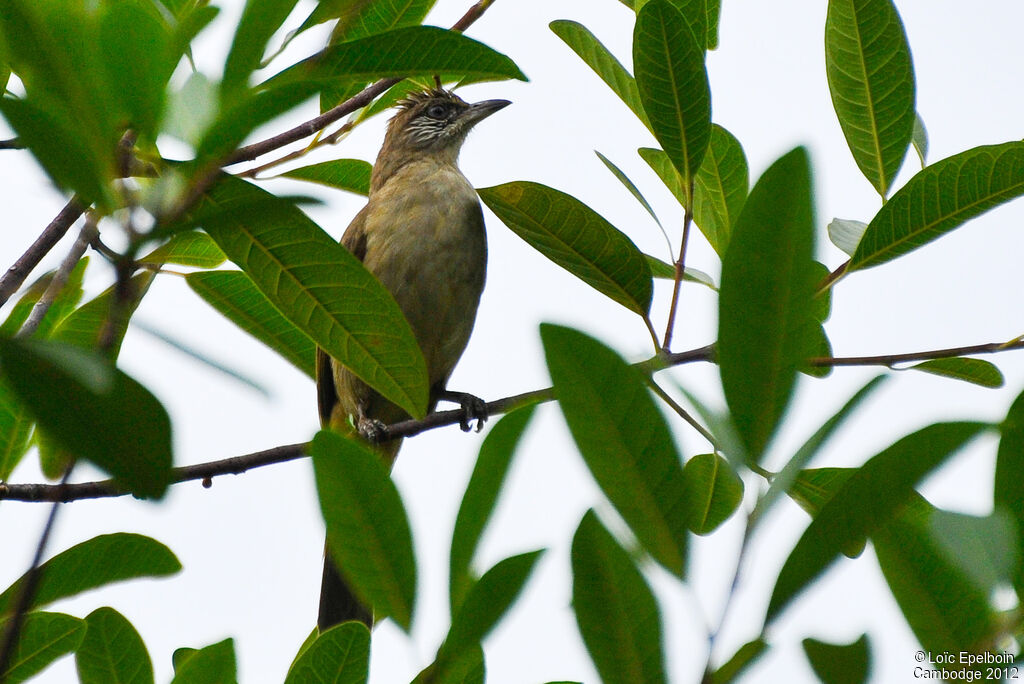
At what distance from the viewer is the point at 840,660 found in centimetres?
108

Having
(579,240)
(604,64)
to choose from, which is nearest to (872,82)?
(604,64)

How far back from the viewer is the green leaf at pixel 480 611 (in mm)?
1261

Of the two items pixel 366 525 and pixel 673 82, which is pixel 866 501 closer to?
pixel 366 525

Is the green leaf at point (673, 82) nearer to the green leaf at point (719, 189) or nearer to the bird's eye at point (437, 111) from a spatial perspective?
the green leaf at point (719, 189)

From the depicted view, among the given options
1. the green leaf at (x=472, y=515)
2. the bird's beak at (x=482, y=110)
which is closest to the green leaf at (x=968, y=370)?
the green leaf at (x=472, y=515)

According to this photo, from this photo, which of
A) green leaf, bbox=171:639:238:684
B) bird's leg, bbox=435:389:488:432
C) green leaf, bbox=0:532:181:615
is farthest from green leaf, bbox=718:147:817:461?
bird's leg, bbox=435:389:488:432

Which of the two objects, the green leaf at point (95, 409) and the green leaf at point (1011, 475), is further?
the green leaf at point (1011, 475)

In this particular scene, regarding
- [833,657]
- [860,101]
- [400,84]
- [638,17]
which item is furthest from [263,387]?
[400,84]

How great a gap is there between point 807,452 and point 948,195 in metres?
1.52

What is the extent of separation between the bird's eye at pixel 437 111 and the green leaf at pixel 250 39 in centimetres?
563

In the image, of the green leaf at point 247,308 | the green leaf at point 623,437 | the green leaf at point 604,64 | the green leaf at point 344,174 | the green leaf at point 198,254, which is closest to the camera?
the green leaf at point 623,437

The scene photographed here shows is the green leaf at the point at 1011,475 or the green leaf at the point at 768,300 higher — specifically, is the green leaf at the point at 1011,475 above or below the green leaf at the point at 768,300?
below

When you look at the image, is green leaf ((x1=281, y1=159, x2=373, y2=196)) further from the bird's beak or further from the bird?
the bird's beak

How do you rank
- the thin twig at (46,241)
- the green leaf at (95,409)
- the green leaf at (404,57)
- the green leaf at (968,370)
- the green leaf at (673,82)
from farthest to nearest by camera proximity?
the green leaf at (968,370) < the thin twig at (46,241) < the green leaf at (673,82) < the green leaf at (404,57) < the green leaf at (95,409)
